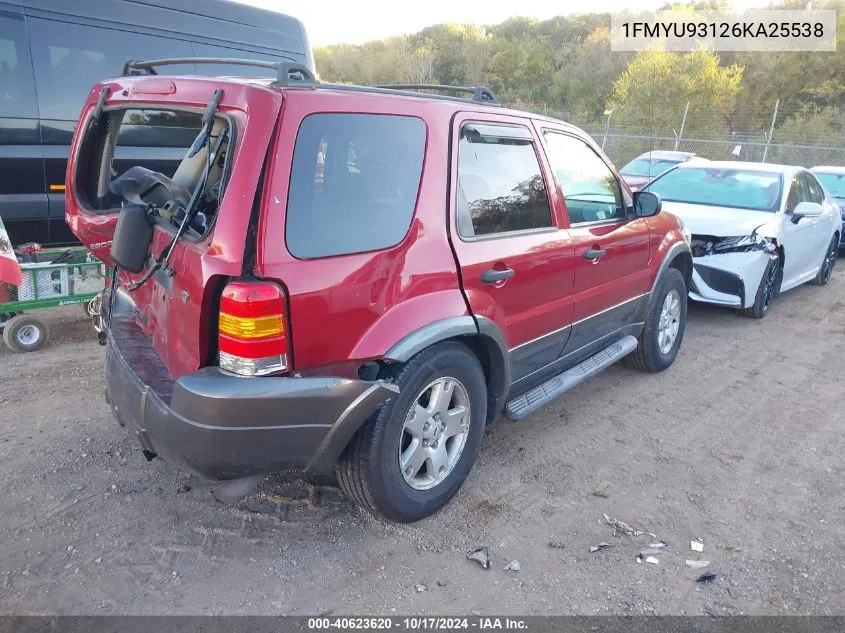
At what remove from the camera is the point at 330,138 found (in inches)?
101

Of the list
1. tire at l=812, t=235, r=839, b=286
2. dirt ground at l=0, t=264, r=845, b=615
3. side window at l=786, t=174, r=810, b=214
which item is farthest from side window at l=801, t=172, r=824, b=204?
dirt ground at l=0, t=264, r=845, b=615

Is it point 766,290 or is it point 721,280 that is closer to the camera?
point 721,280

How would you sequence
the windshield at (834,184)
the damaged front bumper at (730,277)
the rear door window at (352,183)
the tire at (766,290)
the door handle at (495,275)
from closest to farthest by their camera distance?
the rear door window at (352,183) → the door handle at (495,275) → the damaged front bumper at (730,277) → the tire at (766,290) → the windshield at (834,184)

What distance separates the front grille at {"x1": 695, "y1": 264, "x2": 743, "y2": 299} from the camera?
643 cm

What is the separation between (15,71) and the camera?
5758mm

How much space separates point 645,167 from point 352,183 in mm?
12776

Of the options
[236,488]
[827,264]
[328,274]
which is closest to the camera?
[328,274]

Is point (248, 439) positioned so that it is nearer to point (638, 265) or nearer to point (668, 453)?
point (668, 453)

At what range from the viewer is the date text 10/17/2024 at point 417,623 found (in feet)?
8.20

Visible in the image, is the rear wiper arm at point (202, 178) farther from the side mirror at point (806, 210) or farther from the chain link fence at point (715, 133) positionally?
the chain link fence at point (715, 133)

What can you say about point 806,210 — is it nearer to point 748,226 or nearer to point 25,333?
point 748,226

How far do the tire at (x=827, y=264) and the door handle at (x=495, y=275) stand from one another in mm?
7009

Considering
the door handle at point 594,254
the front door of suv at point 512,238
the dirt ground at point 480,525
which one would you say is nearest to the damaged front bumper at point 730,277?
the dirt ground at point 480,525

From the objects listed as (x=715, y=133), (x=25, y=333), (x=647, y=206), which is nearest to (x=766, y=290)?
(x=647, y=206)
